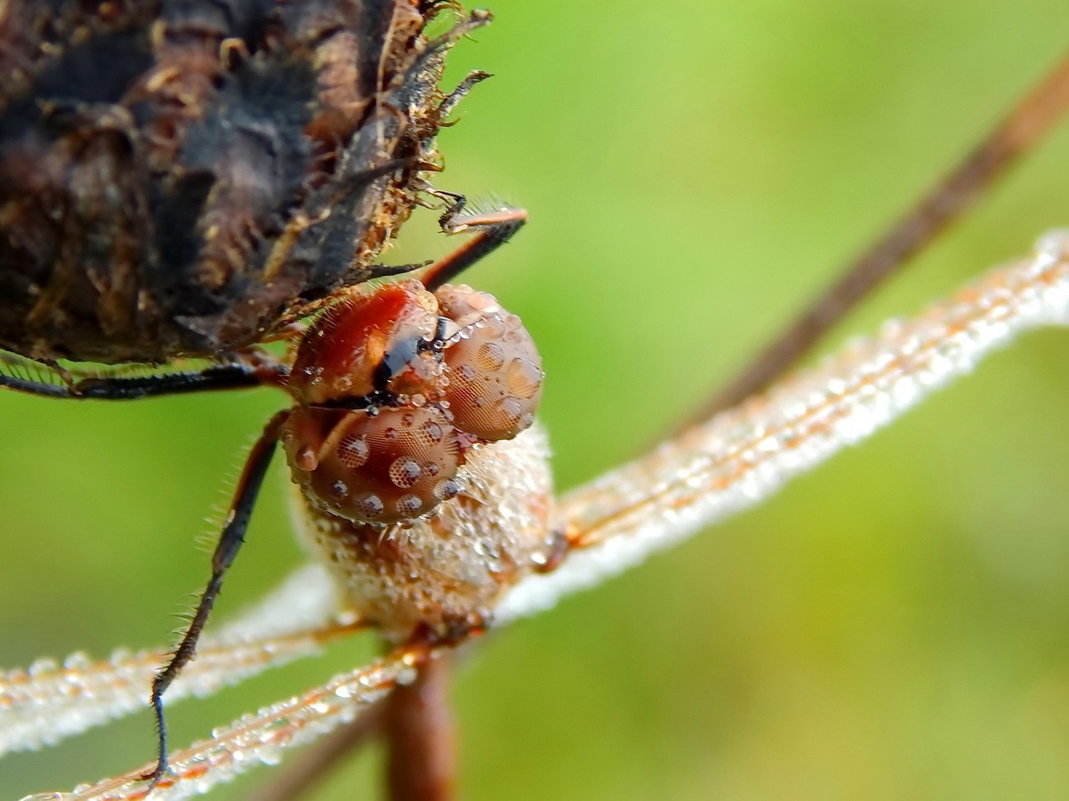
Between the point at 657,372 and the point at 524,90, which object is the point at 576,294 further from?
the point at 524,90

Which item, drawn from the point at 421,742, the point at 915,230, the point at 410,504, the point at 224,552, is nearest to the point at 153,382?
the point at 224,552

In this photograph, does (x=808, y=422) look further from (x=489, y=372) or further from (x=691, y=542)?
(x=691, y=542)

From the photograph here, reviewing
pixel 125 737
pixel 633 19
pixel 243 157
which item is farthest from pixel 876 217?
pixel 243 157

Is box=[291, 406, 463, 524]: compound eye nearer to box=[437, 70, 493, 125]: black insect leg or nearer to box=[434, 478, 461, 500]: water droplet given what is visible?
box=[434, 478, 461, 500]: water droplet

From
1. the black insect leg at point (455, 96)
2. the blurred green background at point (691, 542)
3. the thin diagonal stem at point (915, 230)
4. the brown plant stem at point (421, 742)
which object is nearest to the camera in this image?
the black insect leg at point (455, 96)

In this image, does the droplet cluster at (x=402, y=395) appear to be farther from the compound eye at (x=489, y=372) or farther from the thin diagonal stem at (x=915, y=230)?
the thin diagonal stem at (x=915, y=230)

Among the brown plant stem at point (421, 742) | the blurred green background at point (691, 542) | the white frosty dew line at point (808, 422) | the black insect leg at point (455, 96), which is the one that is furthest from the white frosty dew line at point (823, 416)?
the blurred green background at point (691, 542)
